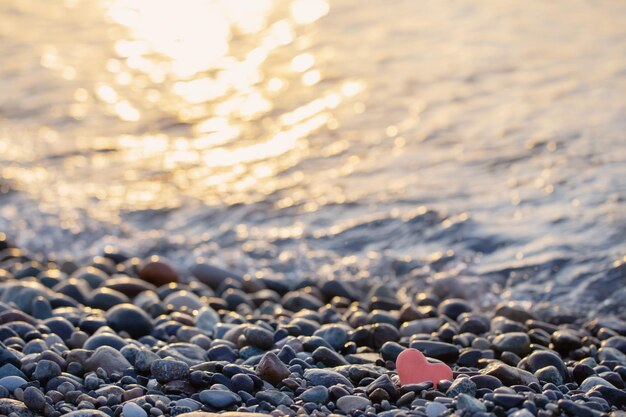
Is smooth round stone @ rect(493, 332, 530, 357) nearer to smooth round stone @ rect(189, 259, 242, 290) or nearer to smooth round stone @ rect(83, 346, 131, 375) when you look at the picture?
smooth round stone @ rect(83, 346, 131, 375)

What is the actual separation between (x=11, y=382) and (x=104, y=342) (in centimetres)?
59

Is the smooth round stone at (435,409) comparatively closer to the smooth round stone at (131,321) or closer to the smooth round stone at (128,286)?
the smooth round stone at (131,321)

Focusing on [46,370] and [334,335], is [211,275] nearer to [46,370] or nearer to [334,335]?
[334,335]

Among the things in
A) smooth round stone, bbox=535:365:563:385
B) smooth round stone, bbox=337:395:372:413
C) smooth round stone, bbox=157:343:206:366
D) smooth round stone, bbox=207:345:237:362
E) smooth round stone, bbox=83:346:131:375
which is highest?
smooth round stone, bbox=83:346:131:375

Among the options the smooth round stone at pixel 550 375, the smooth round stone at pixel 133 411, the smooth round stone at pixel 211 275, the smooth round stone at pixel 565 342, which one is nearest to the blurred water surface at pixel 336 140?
the smooth round stone at pixel 211 275

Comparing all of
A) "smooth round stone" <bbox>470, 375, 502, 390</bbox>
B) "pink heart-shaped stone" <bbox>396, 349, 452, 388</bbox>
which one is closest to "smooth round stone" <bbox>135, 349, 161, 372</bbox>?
"pink heart-shaped stone" <bbox>396, 349, 452, 388</bbox>

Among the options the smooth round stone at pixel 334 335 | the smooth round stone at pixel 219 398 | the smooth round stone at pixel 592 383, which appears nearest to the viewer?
the smooth round stone at pixel 219 398

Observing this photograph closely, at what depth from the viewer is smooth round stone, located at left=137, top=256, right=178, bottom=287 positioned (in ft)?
18.3

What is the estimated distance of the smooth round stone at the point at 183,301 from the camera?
4.83m

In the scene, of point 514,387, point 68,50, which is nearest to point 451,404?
point 514,387

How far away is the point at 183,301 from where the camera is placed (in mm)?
4875

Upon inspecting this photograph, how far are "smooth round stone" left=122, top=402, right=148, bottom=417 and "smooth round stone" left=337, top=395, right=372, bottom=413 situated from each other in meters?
0.66

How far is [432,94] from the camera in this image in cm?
839

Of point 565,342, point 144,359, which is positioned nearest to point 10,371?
point 144,359
